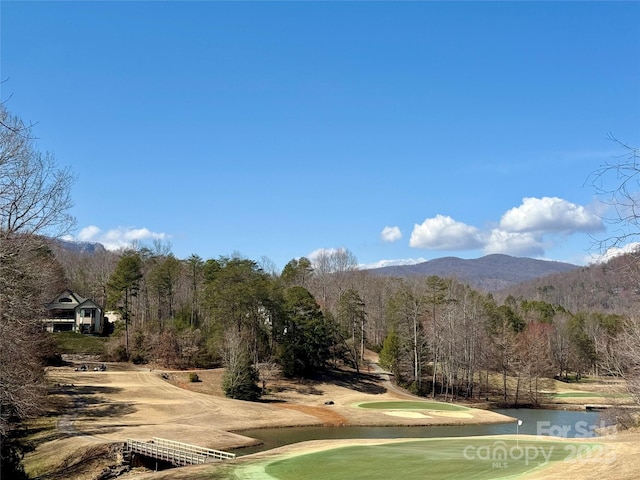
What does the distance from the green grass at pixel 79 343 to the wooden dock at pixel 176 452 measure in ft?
155

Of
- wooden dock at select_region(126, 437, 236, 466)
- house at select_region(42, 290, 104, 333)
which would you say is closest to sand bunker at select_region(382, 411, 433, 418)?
wooden dock at select_region(126, 437, 236, 466)

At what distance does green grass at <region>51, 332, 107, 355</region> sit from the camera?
2894 inches

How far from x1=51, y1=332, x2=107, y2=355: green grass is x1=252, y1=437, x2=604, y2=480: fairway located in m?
56.1

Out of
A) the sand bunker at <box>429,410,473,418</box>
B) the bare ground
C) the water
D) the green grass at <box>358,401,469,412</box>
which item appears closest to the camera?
the bare ground

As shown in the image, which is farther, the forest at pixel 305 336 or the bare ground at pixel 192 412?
the forest at pixel 305 336

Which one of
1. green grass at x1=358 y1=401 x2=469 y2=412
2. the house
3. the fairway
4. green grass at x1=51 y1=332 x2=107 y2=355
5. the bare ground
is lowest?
green grass at x1=358 y1=401 x2=469 y2=412

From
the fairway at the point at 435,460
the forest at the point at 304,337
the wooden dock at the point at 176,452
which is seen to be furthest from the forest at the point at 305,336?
A: the fairway at the point at 435,460

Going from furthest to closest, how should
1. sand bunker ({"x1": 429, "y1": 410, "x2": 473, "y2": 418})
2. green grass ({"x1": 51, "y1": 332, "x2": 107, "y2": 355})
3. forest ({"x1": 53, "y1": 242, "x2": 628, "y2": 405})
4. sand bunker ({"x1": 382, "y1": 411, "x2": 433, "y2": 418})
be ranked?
green grass ({"x1": 51, "y1": 332, "x2": 107, "y2": 355}) → forest ({"x1": 53, "y1": 242, "x2": 628, "y2": 405}) → sand bunker ({"x1": 429, "y1": 410, "x2": 473, "y2": 418}) → sand bunker ({"x1": 382, "y1": 411, "x2": 433, "y2": 418})

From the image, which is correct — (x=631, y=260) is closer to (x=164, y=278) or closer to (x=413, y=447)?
(x=413, y=447)

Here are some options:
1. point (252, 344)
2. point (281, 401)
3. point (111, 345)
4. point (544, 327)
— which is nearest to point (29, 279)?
point (281, 401)

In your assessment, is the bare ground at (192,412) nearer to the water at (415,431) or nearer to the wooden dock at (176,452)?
the water at (415,431)

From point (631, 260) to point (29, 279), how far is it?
15.9 m

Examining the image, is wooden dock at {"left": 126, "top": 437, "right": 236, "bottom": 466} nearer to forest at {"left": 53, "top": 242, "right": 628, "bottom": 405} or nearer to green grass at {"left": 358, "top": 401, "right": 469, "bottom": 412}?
forest at {"left": 53, "top": 242, "right": 628, "bottom": 405}

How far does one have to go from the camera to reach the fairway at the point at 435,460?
20328 mm
